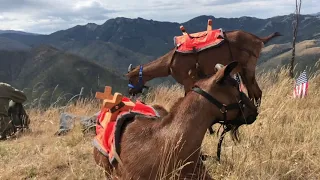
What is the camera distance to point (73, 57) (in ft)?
545

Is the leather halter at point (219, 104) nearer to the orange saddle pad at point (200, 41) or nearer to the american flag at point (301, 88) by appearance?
the orange saddle pad at point (200, 41)

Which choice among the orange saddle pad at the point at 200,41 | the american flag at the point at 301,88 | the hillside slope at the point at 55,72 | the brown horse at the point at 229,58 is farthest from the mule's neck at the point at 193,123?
the hillside slope at the point at 55,72

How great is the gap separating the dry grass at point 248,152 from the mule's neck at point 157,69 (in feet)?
4.68

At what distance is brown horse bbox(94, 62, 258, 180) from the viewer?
311cm

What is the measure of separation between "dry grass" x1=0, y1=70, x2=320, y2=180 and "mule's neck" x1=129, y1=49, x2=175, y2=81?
1.43 metres

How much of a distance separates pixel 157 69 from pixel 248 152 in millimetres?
3076

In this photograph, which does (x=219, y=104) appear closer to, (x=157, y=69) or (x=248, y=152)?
(x=248, y=152)

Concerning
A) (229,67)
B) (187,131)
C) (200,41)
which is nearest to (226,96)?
(229,67)

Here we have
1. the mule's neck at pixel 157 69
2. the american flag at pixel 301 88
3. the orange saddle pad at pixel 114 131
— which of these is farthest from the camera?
the american flag at pixel 301 88

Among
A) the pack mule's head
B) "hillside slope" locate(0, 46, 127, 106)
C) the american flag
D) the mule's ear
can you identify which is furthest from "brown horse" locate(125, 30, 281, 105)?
"hillside slope" locate(0, 46, 127, 106)

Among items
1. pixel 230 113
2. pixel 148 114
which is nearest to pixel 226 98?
pixel 230 113

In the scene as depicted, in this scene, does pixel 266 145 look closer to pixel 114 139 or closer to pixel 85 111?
pixel 114 139

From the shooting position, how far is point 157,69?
6.95m

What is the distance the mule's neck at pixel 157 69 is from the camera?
685cm
